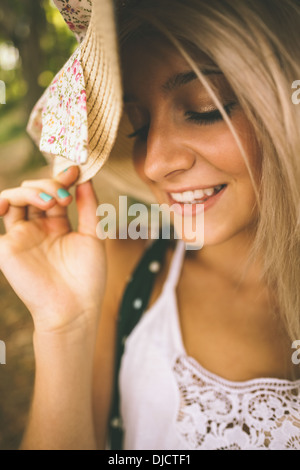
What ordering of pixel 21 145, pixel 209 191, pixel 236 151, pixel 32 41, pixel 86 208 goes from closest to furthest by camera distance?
pixel 236 151 < pixel 209 191 < pixel 86 208 < pixel 32 41 < pixel 21 145

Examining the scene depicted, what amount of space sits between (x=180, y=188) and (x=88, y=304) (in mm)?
494

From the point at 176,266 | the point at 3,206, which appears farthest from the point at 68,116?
the point at 176,266

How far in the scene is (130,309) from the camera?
1.38 meters

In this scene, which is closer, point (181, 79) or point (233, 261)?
point (181, 79)

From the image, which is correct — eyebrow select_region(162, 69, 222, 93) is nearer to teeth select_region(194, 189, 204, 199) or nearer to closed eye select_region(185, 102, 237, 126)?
closed eye select_region(185, 102, 237, 126)

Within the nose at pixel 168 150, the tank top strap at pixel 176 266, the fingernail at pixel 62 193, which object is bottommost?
the tank top strap at pixel 176 266

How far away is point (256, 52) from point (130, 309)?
38.5 inches

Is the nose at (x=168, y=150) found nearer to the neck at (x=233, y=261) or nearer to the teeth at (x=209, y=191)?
the teeth at (x=209, y=191)

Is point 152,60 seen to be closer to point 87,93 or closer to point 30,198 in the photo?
point 87,93

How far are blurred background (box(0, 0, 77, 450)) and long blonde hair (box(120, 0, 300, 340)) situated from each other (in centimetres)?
150

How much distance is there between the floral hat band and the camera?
68 cm

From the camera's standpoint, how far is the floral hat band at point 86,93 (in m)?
0.68

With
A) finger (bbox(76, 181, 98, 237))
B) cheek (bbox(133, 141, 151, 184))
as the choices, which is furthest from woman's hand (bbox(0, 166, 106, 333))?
cheek (bbox(133, 141, 151, 184))

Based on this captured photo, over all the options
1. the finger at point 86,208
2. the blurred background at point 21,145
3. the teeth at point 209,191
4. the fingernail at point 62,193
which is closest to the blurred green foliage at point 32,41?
the blurred background at point 21,145
